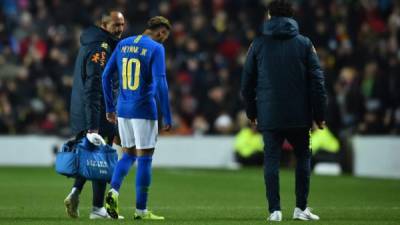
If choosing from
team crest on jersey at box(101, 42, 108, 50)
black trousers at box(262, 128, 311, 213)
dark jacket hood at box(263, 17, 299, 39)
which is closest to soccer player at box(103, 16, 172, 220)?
team crest on jersey at box(101, 42, 108, 50)

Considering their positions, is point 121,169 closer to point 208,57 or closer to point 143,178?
point 143,178

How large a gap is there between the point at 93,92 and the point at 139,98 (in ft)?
2.02

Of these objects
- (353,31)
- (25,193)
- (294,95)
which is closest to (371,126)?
(353,31)

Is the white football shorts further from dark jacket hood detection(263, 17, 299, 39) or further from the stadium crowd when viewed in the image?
the stadium crowd

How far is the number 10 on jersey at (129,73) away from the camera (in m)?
12.0

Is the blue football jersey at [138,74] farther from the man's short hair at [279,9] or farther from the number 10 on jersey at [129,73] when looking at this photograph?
the man's short hair at [279,9]

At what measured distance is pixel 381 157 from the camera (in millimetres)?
23828

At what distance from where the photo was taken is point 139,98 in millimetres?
11961

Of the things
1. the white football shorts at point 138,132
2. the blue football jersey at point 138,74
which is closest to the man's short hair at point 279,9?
the blue football jersey at point 138,74

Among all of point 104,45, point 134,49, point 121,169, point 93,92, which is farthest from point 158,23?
point 121,169

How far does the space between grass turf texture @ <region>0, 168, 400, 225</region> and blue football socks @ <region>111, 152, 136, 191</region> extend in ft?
1.36

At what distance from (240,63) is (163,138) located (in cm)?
292

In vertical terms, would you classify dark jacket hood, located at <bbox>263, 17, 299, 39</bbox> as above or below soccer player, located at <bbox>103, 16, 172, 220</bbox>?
above

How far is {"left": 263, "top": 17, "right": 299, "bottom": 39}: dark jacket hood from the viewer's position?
38.5 feet
